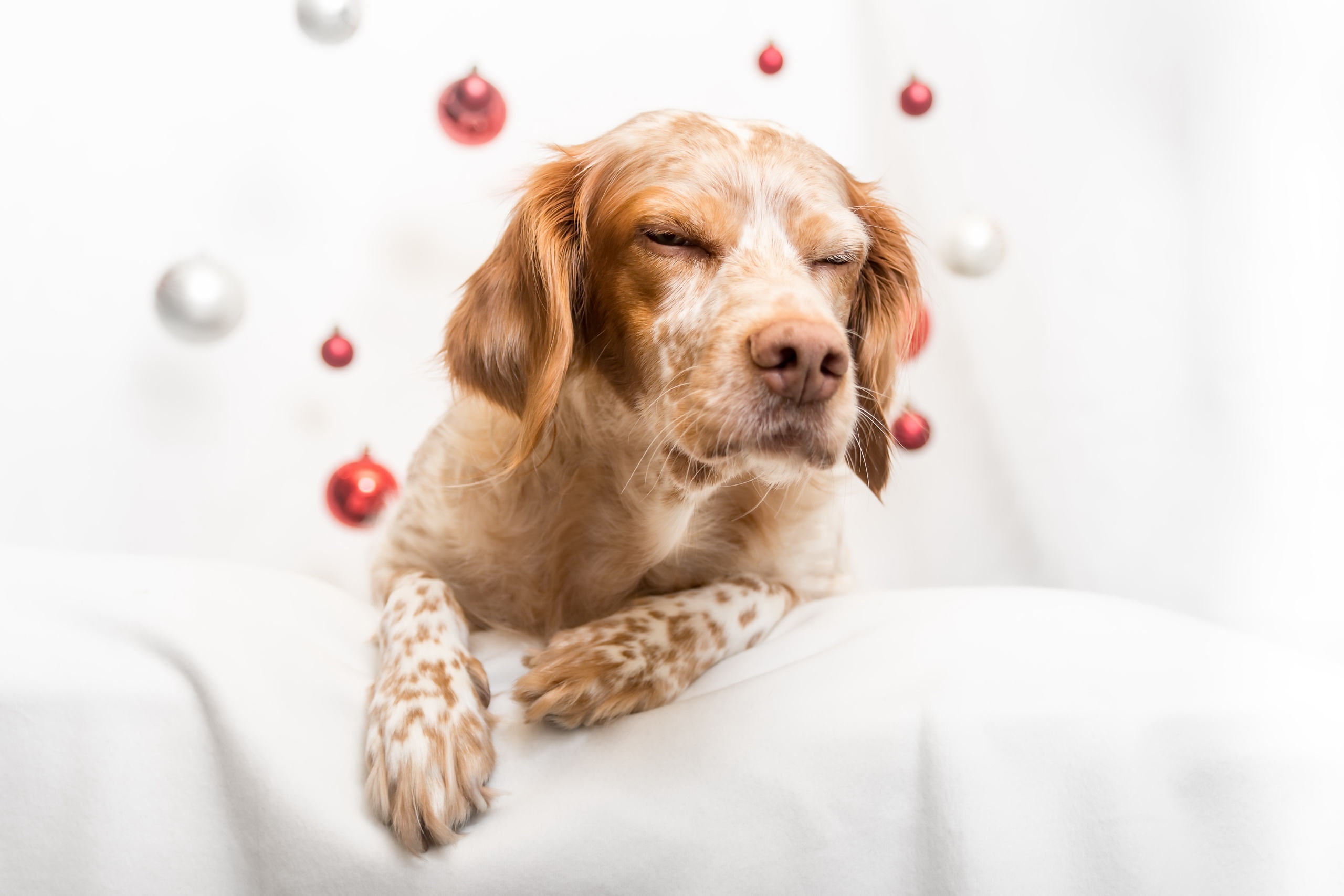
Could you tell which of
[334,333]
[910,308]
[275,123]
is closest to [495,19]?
[275,123]

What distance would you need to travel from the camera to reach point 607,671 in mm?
1146

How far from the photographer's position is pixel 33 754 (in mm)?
961

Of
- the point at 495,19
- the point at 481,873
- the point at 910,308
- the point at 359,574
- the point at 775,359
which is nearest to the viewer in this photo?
the point at 481,873

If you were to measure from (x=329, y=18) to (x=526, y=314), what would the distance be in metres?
0.69

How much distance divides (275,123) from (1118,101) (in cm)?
166

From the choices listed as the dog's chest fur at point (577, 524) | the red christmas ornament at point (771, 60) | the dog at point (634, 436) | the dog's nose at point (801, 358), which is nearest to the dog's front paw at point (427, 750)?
the dog at point (634, 436)

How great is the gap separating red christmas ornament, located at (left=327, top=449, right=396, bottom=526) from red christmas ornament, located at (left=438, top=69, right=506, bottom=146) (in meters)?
0.64

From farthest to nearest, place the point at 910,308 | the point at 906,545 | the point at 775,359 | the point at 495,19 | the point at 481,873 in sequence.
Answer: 1. the point at 906,545
2. the point at 495,19
3. the point at 910,308
4. the point at 775,359
5. the point at 481,873

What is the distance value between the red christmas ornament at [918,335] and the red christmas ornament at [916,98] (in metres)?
0.37

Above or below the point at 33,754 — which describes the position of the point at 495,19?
above

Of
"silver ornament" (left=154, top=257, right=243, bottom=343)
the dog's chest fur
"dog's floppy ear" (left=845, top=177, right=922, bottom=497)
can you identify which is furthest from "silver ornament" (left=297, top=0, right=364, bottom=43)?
"dog's floppy ear" (left=845, top=177, right=922, bottom=497)

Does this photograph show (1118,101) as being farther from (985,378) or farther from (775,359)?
(775,359)

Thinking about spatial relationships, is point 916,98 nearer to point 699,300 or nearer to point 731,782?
point 699,300

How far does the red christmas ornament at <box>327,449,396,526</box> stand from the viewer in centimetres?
176
